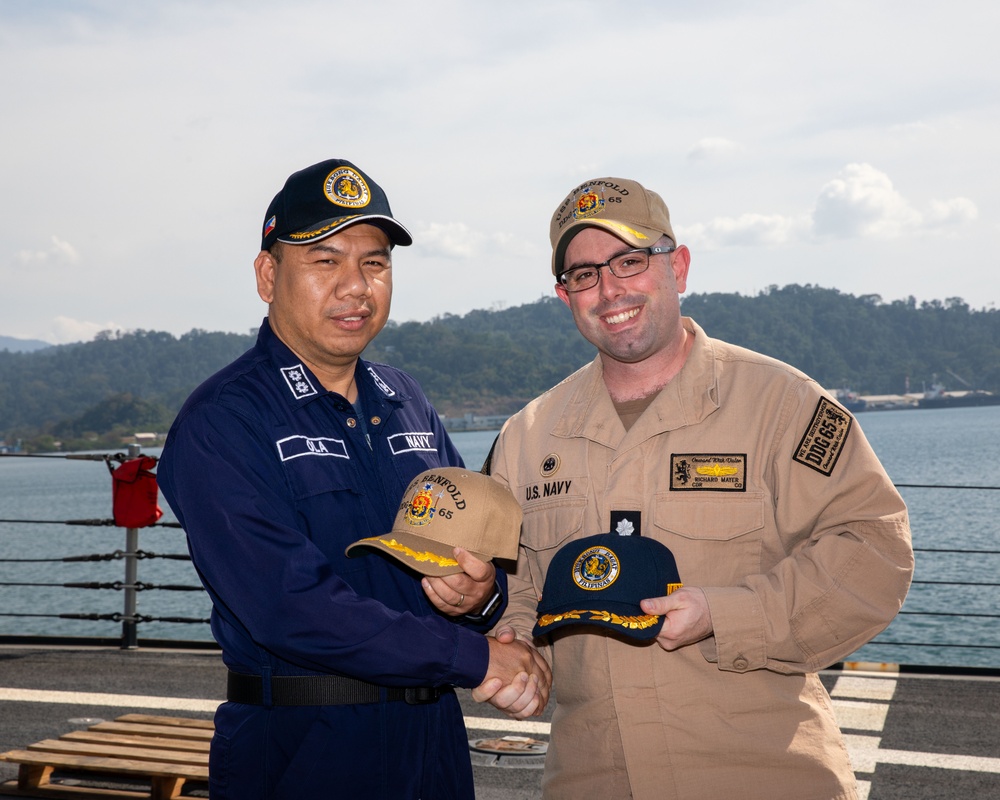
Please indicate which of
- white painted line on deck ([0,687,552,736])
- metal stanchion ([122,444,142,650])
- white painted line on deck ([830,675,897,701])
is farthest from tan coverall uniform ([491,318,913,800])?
metal stanchion ([122,444,142,650])

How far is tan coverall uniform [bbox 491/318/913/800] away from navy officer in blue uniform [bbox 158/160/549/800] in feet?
→ 0.93

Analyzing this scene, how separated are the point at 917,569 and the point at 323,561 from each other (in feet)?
104

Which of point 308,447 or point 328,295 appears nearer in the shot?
point 308,447

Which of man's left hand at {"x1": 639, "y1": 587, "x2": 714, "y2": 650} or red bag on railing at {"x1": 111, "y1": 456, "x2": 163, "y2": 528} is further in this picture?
red bag on railing at {"x1": 111, "y1": 456, "x2": 163, "y2": 528}

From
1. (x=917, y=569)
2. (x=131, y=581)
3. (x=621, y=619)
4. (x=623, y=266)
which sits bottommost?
(x=917, y=569)

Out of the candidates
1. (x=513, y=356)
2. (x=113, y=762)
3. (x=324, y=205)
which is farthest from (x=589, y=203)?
(x=513, y=356)

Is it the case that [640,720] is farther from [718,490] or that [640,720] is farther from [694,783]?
[718,490]

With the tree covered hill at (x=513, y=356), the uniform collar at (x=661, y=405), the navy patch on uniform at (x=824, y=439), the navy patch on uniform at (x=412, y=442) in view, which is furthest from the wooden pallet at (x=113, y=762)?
the tree covered hill at (x=513, y=356)

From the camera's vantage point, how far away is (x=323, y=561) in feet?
7.97

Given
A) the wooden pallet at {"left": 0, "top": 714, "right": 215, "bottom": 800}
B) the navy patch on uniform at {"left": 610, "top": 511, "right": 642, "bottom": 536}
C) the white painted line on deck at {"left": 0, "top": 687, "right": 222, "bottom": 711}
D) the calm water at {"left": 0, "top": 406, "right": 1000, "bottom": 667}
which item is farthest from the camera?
the calm water at {"left": 0, "top": 406, "right": 1000, "bottom": 667}

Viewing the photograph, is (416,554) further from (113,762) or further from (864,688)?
(864,688)

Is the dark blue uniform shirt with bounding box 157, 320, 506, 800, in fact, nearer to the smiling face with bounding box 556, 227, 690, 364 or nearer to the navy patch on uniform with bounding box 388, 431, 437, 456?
the navy patch on uniform with bounding box 388, 431, 437, 456

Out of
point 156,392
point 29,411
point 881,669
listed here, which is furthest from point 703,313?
point 881,669

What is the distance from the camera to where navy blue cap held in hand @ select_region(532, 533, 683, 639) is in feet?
7.60
